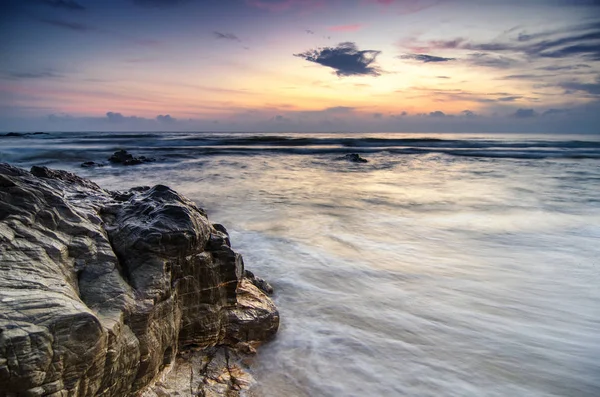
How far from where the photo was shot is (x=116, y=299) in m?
2.59

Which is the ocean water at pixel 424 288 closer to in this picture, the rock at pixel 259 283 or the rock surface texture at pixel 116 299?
the rock at pixel 259 283

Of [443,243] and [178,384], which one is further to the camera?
[443,243]

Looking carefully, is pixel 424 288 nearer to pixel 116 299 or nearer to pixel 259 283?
pixel 259 283

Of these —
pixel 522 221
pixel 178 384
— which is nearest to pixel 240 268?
pixel 178 384

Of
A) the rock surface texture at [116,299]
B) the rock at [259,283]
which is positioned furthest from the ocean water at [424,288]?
the rock surface texture at [116,299]

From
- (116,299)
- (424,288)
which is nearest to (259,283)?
(424,288)

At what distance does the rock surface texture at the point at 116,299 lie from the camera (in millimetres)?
1956

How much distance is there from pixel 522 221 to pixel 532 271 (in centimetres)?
409

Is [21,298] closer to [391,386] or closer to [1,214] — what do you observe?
[1,214]

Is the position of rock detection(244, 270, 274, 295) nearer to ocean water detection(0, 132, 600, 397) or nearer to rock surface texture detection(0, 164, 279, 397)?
ocean water detection(0, 132, 600, 397)

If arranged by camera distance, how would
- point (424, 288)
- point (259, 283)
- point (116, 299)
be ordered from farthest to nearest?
point (424, 288), point (259, 283), point (116, 299)

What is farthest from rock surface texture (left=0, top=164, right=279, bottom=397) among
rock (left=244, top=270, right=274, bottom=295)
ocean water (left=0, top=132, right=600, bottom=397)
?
rock (left=244, top=270, right=274, bottom=295)

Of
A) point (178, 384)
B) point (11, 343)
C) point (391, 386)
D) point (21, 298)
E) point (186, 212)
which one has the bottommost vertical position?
point (391, 386)

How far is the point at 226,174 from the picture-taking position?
762 inches
